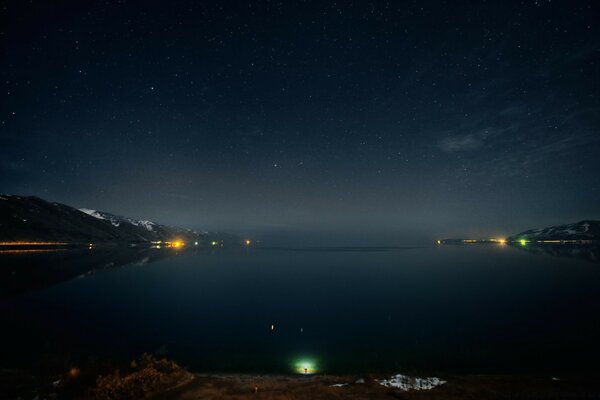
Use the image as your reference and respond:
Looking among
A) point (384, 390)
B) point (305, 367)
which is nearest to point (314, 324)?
point (305, 367)

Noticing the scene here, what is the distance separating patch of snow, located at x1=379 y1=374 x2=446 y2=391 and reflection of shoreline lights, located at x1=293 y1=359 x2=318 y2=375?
741 cm

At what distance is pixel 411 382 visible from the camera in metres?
18.1

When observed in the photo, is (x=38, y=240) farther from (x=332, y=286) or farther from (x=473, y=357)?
(x=473, y=357)

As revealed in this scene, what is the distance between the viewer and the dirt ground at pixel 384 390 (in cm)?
1573

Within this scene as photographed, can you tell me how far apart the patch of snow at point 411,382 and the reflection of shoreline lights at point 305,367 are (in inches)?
292

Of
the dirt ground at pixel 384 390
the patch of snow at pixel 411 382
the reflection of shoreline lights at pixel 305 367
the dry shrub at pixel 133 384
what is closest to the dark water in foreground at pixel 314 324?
the reflection of shoreline lights at pixel 305 367

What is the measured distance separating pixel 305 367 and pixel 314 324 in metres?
13.8

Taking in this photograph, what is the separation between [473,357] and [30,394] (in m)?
31.3

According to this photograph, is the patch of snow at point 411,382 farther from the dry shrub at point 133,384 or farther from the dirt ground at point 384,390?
the dry shrub at point 133,384

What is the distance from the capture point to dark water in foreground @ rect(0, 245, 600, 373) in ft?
85.1

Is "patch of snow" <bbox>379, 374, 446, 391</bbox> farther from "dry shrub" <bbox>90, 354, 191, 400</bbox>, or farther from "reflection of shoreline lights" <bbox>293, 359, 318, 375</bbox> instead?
"dry shrub" <bbox>90, 354, 191, 400</bbox>

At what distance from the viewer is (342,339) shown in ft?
106

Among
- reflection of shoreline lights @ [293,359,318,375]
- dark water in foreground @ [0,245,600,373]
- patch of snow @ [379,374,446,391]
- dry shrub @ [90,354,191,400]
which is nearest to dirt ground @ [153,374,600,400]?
patch of snow @ [379,374,446,391]

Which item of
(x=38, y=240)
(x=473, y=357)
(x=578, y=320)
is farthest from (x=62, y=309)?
(x=38, y=240)
